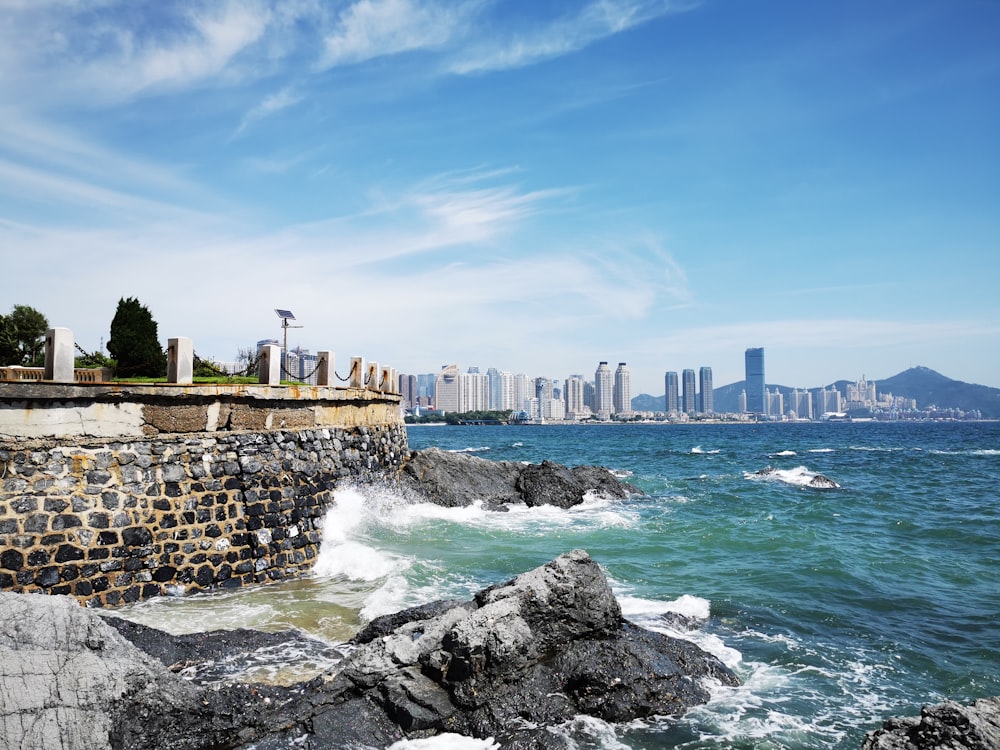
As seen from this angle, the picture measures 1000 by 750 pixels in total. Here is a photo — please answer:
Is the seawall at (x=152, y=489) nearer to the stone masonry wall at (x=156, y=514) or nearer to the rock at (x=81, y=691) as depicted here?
the stone masonry wall at (x=156, y=514)

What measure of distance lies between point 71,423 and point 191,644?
196 inches

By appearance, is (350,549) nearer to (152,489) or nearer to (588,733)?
(152,489)

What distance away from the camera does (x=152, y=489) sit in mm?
11500

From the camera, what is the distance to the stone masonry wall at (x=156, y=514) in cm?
1025

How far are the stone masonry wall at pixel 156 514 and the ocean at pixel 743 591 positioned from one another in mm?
691

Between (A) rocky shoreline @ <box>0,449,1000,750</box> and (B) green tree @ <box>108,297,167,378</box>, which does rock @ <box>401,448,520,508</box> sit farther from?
(A) rocky shoreline @ <box>0,449,1000,750</box>

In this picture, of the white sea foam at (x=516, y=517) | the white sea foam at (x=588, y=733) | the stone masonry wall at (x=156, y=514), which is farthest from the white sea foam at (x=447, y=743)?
the white sea foam at (x=516, y=517)

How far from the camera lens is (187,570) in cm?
1169

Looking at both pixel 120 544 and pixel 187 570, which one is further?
pixel 187 570

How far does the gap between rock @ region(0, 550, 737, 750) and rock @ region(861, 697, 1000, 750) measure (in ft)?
7.92

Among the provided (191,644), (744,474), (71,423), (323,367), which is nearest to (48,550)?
(71,423)

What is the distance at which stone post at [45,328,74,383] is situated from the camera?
11320mm

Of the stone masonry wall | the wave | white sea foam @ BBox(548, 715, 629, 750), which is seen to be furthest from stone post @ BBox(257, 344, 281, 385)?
the wave

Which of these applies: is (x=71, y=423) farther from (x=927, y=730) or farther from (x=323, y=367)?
(x=927, y=730)
